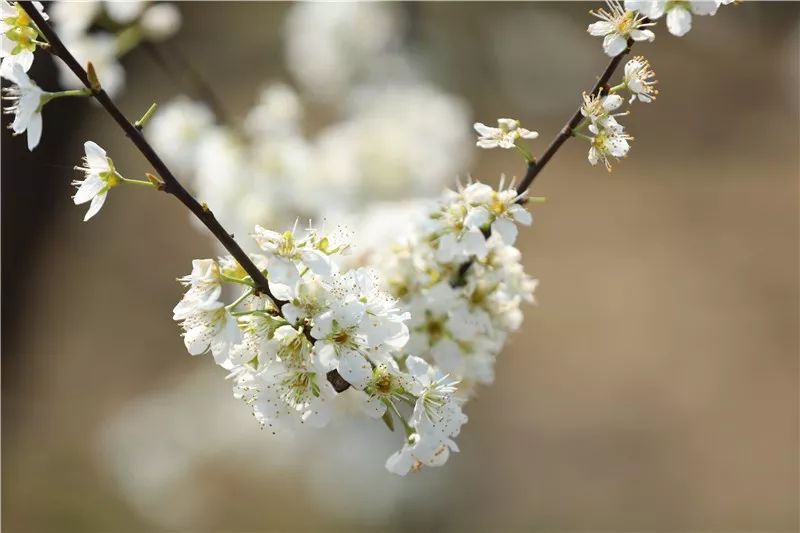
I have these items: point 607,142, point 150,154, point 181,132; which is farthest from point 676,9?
point 181,132

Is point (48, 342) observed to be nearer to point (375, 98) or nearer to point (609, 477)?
point (375, 98)

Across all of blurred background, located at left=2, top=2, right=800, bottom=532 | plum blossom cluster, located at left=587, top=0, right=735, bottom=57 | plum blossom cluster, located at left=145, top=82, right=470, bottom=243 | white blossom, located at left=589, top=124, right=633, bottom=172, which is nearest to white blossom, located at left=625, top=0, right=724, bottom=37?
plum blossom cluster, located at left=587, top=0, right=735, bottom=57

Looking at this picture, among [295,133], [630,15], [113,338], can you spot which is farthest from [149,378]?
[630,15]

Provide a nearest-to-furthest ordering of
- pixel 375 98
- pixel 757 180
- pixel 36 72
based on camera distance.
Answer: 1. pixel 375 98
2. pixel 36 72
3. pixel 757 180

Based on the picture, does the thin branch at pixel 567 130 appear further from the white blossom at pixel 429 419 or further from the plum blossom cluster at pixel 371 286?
the white blossom at pixel 429 419

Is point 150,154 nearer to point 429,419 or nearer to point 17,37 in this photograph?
point 17,37

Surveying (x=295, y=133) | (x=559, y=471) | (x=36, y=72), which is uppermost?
(x=559, y=471)
